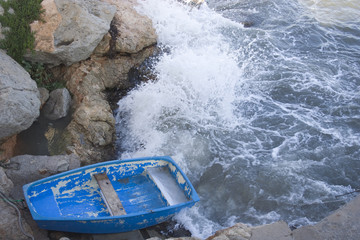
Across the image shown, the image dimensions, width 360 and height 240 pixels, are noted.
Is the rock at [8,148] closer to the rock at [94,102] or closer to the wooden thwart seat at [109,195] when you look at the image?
the rock at [94,102]

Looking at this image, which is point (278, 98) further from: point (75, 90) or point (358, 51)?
point (75, 90)

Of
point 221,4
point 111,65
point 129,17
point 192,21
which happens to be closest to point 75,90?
point 111,65

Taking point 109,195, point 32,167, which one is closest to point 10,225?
point 32,167

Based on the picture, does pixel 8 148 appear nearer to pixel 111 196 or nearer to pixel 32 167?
pixel 32 167

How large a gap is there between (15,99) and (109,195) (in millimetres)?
2531

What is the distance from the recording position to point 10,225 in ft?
17.9

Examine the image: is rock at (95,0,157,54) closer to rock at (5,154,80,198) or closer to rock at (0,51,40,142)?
rock at (0,51,40,142)

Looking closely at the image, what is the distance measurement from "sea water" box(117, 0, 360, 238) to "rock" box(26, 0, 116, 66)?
173 cm

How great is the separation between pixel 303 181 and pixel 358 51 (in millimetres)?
6768

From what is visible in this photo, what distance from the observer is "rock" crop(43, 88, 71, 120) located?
771cm

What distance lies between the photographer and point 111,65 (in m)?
9.17

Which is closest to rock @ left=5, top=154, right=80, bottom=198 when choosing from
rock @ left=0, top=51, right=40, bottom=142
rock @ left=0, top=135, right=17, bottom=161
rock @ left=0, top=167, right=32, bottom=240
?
rock @ left=0, top=135, right=17, bottom=161

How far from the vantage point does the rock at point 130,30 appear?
9.22 m

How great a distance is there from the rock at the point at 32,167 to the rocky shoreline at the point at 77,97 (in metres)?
0.02
